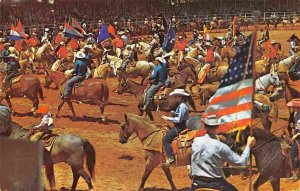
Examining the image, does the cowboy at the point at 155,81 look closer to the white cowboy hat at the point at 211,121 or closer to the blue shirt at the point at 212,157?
the blue shirt at the point at 212,157

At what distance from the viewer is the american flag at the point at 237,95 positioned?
6.76 m

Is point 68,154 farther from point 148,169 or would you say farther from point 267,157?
point 267,157

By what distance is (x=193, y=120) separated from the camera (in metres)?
11.3

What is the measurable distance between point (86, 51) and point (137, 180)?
6.70 meters

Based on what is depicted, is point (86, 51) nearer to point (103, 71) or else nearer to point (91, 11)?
point (103, 71)

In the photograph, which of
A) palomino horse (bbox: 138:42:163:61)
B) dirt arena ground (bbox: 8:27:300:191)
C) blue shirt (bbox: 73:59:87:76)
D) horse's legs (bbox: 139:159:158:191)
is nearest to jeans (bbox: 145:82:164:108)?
dirt arena ground (bbox: 8:27:300:191)

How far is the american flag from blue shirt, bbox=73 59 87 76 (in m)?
9.87

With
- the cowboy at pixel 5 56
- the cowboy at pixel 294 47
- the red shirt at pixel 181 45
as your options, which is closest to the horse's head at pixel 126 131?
the cowboy at pixel 5 56

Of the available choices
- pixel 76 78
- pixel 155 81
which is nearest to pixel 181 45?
pixel 76 78

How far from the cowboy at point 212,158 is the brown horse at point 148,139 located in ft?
11.9

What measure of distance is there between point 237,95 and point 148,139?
3961 millimetres

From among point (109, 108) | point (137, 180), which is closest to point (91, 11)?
point (109, 108)

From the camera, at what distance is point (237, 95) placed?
680 centimetres

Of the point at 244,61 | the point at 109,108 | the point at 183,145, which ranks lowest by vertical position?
the point at 109,108
